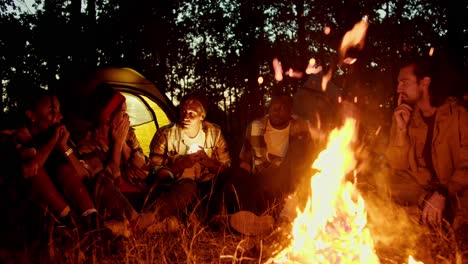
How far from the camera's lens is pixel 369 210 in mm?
4324

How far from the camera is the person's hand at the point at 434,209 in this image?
11.4 ft

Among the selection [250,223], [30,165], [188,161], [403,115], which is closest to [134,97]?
[188,161]

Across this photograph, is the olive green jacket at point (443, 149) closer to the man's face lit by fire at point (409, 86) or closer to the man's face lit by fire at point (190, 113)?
the man's face lit by fire at point (409, 86)

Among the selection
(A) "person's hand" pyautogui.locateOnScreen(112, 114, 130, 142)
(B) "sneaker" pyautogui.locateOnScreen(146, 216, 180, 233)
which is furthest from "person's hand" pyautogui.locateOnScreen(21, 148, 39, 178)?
(B) "sneaker" pyautogui.locateOnScreen(146, 216, 180, 233)

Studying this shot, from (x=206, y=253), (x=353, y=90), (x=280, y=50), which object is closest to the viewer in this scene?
(x=206, y=253)

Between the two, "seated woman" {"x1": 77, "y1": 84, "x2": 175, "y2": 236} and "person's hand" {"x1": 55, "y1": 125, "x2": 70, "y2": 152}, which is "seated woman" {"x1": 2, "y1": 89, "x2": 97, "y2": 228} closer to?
"person's hand" {"x1": 55, "y1": 125, "x2": 70, "y2": 152}

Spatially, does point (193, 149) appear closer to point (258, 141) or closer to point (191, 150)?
point (191, 150)

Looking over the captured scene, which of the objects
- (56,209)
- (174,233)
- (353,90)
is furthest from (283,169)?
(353,90)

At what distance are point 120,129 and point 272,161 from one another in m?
2.08

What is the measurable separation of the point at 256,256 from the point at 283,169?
190 cm

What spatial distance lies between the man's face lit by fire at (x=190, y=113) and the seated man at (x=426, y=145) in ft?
7.56

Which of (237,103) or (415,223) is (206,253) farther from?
(237,103)

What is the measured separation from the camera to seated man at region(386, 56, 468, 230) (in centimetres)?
362

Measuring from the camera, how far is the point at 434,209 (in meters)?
3.49
